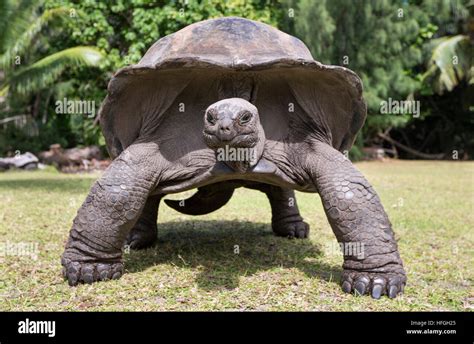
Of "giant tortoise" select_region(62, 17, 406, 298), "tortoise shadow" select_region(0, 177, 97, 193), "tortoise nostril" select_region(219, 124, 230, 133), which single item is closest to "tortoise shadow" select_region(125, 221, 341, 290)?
"giant tortoise" select_region(62, 17, 406, 298)

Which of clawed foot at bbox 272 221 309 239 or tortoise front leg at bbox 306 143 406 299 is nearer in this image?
tortoise front leg at bbox 306 143 406 299

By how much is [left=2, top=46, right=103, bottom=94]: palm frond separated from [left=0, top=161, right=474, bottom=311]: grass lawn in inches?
214

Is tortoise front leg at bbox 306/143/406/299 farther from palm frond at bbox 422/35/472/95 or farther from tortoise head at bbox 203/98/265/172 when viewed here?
palm frond at bbox 422/35/472/95

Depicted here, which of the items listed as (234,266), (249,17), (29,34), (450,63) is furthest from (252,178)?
(450,63)

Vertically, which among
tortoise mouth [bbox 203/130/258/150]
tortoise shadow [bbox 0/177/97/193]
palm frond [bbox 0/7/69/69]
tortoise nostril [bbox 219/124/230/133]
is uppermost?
palm frond [bbox 0/7/69/69]

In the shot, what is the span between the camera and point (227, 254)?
3.61 m

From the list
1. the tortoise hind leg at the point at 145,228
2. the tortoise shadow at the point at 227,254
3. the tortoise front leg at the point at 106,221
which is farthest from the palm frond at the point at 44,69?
the tortoise front leg at the point at 106,221

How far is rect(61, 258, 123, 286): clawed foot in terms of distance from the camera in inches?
110

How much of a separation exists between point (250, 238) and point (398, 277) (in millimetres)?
1799

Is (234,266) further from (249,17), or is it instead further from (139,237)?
(249,17)

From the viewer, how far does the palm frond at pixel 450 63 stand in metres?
16.3

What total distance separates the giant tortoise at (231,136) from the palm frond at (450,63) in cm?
1457

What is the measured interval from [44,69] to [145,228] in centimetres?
833

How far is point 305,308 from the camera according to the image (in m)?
2.46
